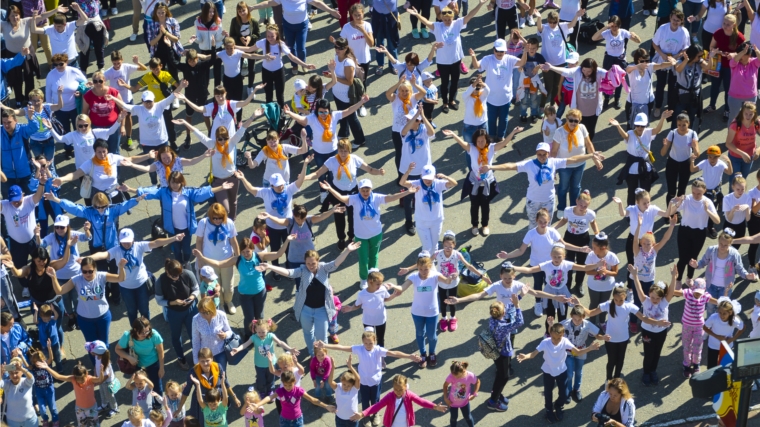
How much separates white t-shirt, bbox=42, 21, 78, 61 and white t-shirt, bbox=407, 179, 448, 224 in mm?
6513

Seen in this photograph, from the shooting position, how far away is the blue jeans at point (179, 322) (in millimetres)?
16656

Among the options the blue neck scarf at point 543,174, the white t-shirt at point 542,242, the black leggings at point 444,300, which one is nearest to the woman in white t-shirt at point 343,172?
the black leggings at point 444,300

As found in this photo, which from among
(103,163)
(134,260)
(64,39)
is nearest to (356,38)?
(64,39)

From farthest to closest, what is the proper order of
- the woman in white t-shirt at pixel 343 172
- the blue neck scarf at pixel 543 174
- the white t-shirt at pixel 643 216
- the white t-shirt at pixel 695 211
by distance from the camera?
the woman in white t-shirt at pixel 343 172, the blue neck scarf at pixel 543 174, the white t-shirt at pixel 695 211, the white t-shirt at pixel 643 216

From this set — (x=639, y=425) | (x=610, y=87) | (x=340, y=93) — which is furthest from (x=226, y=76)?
(x=639, y=425)

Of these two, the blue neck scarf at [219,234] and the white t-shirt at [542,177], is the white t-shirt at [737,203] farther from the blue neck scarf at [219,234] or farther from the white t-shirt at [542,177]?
the blue neck scarf at [219,234]

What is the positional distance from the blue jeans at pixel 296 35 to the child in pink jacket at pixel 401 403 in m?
7.99

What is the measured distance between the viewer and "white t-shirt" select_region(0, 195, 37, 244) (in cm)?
1767

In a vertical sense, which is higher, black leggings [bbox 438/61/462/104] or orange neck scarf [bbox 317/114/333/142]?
orange neck scarf [bbox 317/114/333/142]

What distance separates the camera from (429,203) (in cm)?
1775

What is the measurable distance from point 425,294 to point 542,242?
182cm

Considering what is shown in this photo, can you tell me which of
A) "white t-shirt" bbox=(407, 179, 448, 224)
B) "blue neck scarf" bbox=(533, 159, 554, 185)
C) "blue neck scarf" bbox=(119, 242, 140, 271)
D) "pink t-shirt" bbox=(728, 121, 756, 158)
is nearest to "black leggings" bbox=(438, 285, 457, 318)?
"white t-shirt" bbox=(407, 179, 448, 224)

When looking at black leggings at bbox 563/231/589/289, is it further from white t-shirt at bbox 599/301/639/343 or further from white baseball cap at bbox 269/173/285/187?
→ white baseball cap at bbox 269/173/285/187

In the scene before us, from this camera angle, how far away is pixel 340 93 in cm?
2025
